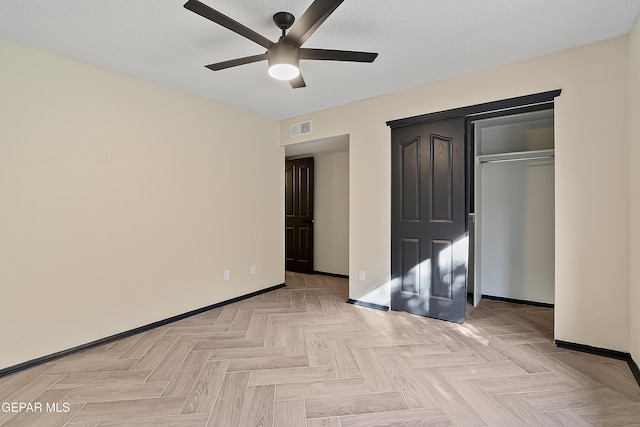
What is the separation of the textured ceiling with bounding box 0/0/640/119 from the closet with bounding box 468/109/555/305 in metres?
1.30

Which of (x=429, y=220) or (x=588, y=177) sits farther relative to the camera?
(x=429, y=220)

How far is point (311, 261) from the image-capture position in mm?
5609

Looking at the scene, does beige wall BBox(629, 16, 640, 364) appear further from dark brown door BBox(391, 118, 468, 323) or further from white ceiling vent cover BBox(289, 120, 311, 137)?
white ceiling vent cover BBox(289, 120, 311, 137)

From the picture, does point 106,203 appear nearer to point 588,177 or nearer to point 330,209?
point 330,209

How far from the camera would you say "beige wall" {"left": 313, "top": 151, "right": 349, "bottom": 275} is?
5293 millimetres

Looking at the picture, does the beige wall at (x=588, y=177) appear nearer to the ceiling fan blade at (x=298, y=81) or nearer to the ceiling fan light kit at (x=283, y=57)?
the ceiling fan blade at (x=298, y=81)

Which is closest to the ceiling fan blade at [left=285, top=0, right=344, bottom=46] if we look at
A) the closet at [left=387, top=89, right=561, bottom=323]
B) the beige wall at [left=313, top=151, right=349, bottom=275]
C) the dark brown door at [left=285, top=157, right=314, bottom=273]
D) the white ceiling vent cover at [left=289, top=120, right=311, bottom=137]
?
the closet at [left=387, top=89, right=561, bottom=323]

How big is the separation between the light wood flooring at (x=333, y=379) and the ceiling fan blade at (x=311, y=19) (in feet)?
7.32

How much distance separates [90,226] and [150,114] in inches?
48.3

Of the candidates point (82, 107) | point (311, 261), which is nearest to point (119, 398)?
point (82, 107)

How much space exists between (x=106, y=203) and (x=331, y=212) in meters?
3.43

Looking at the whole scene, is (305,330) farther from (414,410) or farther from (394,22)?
(394,22)

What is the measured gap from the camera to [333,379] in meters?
2.15

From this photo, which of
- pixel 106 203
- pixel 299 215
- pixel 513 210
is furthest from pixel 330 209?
pixel 106 203
